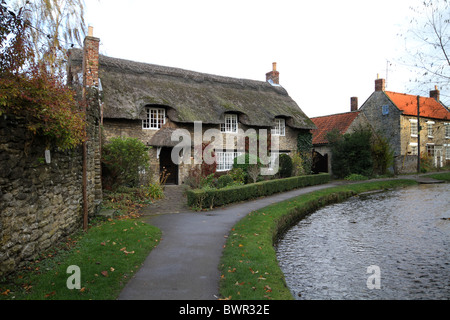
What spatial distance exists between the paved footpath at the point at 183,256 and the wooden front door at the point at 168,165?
252 inches

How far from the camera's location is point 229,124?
68.0 feet

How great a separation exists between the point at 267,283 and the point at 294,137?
19.8 metres

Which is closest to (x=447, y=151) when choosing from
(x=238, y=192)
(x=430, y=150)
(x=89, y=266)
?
(x=430, y=150)

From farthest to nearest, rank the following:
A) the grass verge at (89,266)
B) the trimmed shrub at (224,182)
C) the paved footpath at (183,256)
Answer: the trimmed shrub at (224,182), the paved footpath at (183,256), the grass verge at (89,266)

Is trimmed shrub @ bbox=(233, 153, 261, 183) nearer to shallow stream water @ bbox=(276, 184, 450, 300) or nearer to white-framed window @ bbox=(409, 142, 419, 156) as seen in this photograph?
shallow stream water @ bbox=(276, 184, 450, 300)

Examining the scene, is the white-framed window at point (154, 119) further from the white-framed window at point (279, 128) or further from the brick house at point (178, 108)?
the white-framed window at point (279, 128)

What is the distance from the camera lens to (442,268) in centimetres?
663

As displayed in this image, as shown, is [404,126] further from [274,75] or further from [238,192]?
[238,192]

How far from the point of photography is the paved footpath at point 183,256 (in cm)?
457

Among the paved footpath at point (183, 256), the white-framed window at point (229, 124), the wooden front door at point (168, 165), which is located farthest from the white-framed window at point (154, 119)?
the paved footpath at point (183, 256)

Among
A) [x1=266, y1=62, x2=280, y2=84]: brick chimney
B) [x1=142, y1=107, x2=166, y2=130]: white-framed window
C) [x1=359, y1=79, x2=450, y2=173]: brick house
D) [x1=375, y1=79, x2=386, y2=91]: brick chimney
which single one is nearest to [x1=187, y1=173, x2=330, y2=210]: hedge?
[x1=142, y1=107, x2=166, y2=130]: white-framed window

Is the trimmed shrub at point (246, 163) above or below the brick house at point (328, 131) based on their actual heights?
below

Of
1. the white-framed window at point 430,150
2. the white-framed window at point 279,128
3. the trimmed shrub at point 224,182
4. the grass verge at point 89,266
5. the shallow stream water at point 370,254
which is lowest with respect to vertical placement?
the shallow stream water at point 370,254

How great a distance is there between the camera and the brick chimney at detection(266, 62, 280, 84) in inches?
1086
